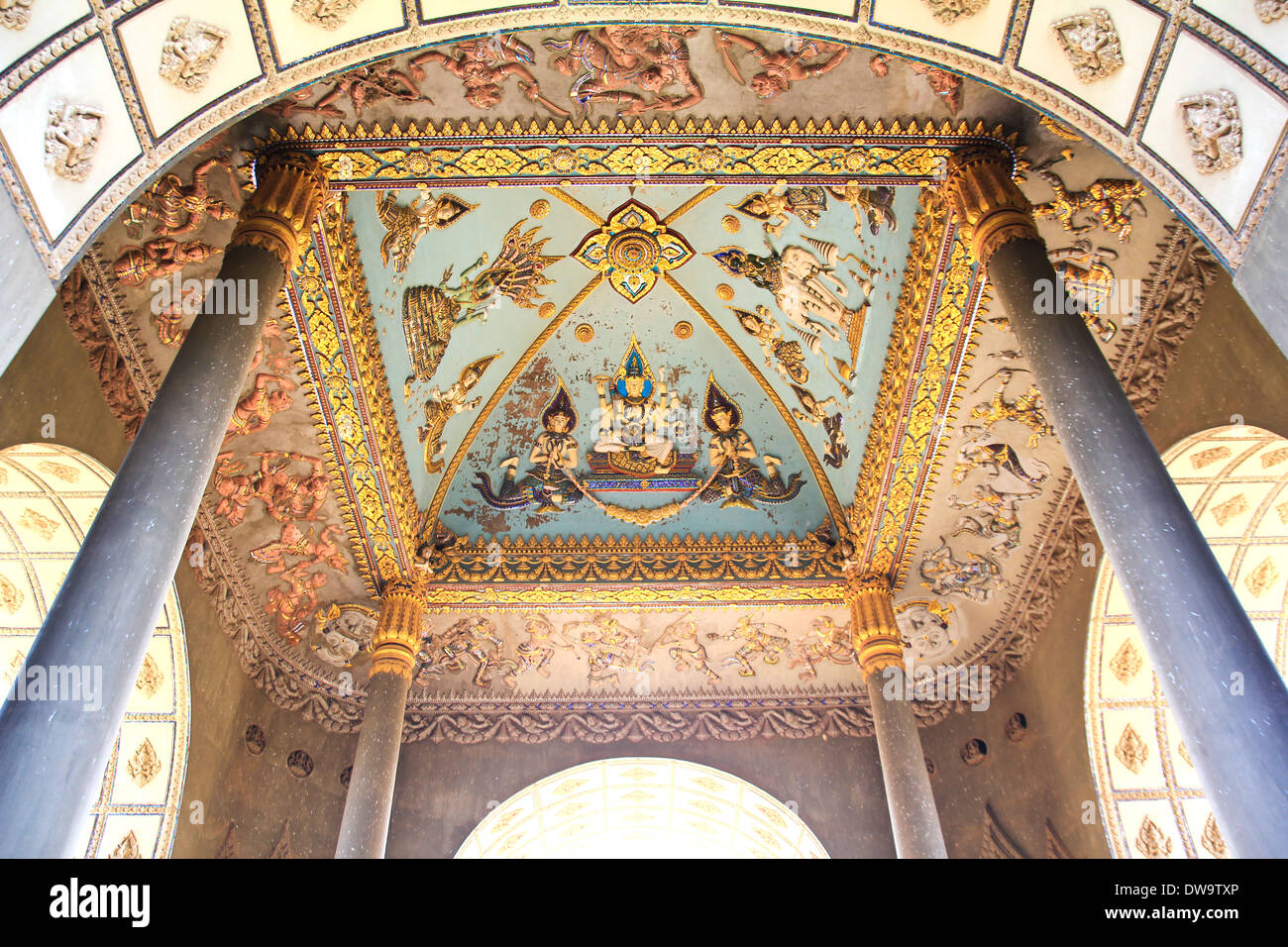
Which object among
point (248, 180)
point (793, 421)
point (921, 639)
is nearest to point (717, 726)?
point (921, 639)

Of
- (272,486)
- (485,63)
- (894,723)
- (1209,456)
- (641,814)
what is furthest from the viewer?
(641,814)

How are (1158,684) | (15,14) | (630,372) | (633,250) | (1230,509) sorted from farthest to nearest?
(630,372) < (633,250) < (1230,509) < (1158,684) < (15,14)

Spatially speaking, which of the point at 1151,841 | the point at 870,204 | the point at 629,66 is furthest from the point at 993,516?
the point at 629,66

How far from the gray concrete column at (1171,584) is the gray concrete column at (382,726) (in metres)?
6.51

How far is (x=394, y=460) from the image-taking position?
→ 10.0 m

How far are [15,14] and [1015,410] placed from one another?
28.0 ft

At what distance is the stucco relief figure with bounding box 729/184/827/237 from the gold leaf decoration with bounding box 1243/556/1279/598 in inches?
221

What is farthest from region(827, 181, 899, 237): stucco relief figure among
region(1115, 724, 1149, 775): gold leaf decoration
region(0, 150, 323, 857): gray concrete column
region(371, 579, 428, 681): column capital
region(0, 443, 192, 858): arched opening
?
region(0, 443, 192, 858): arched opening

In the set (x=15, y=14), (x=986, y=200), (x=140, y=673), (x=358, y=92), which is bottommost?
(x=15, y=14)

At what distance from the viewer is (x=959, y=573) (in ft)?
36.0

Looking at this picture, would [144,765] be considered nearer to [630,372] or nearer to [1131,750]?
[630,372]

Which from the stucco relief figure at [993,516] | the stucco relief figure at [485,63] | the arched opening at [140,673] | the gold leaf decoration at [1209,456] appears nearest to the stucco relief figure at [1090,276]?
the gold leaf decoration at [1209,456]

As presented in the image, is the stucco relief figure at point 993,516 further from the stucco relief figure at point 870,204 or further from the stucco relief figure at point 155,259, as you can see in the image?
the stucco relief figure at point 155,259

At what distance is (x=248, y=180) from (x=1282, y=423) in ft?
27.2
